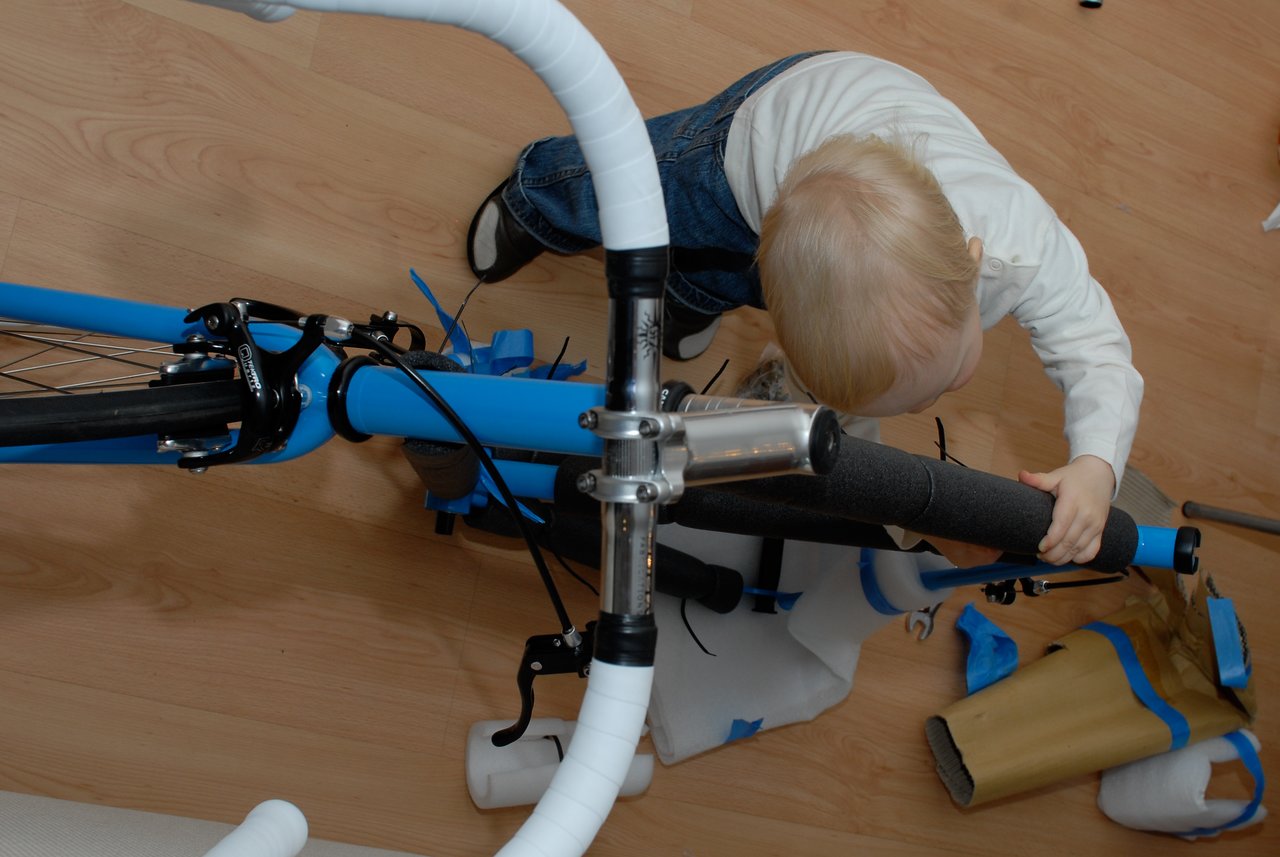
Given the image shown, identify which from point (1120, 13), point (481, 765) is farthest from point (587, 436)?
point (1120, 13)

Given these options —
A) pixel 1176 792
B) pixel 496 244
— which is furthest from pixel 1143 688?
pixel 496 244

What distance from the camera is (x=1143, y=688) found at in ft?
4.16

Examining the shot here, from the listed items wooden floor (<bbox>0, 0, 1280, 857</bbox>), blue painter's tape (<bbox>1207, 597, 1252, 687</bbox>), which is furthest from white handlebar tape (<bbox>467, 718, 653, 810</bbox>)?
blue painter's tape (<bbox>1207, 597, 1252, 687</bbox>)

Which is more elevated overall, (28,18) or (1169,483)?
(28,18)

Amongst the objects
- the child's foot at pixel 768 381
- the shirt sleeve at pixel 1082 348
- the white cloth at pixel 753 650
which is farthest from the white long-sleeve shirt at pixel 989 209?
the white cloth at pixel 753 650

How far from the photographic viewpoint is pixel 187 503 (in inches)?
41.4

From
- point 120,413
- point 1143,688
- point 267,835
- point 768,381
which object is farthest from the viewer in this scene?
point 1143,688

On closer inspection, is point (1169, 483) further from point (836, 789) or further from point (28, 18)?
point (28, 18)

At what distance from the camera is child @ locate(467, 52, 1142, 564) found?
700 mm

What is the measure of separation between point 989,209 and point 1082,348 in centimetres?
16

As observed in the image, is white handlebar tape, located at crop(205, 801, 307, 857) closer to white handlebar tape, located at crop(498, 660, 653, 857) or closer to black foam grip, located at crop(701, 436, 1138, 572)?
white handlebar tape, located at crop(498, 660, 653, 857)

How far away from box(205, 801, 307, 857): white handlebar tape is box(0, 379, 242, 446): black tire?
10.2 inches

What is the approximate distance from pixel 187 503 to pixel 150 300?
22 centimetres

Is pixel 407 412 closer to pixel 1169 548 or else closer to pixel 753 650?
pixel 1169 548
